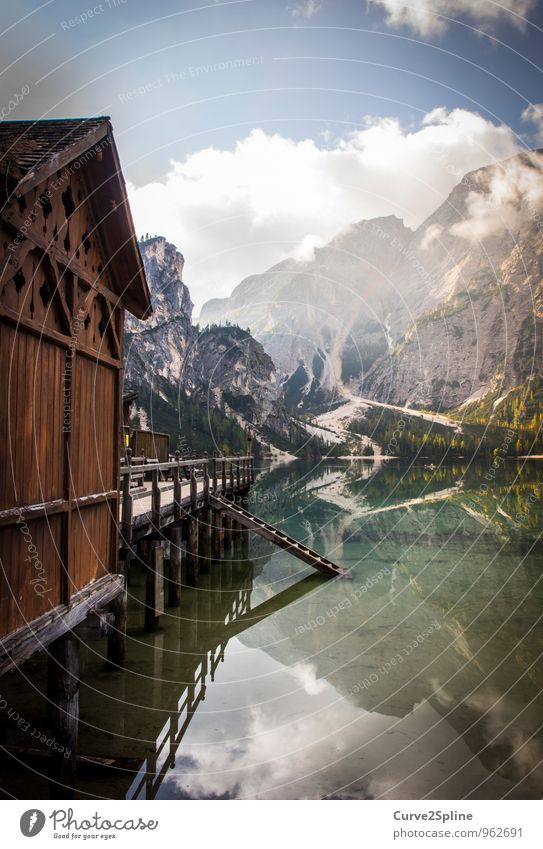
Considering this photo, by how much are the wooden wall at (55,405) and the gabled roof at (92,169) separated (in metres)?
0.23

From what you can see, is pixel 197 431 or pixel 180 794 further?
pixel 197 431

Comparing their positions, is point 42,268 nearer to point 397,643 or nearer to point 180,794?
point 180,794

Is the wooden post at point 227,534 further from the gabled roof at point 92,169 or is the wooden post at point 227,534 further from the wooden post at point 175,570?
the gabled roof at point 92,169

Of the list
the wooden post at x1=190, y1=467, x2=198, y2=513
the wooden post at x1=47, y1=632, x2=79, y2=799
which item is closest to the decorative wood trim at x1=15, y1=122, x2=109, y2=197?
the wooden post at x1=47, y1=632, x2=79, y2=799

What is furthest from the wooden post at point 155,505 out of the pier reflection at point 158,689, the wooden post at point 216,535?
the wooden post at point 216,535

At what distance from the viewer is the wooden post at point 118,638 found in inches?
409

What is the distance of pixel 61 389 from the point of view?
24.0ft

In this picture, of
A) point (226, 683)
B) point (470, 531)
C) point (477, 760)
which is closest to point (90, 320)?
point (226, 683)

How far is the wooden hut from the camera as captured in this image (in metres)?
6.00

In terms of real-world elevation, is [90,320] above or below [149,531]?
above

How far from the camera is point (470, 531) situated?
1233 inches

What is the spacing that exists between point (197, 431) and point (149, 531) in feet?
437

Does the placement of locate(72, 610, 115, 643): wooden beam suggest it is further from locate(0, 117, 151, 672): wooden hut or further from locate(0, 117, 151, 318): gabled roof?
locate(0, 117, 151, 318): gabled roof
